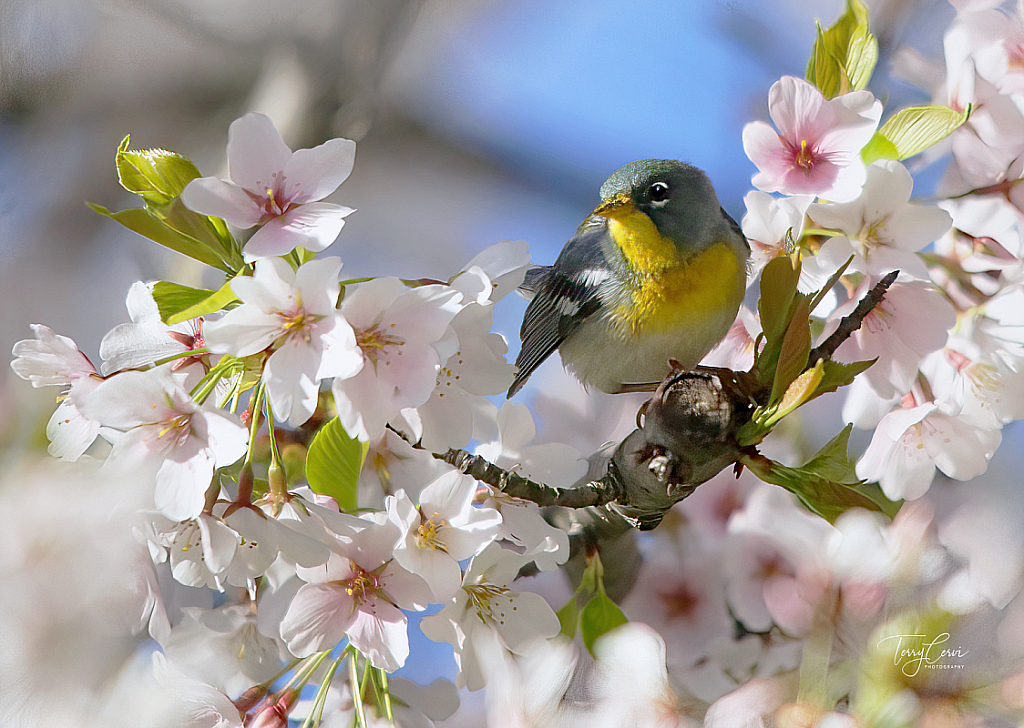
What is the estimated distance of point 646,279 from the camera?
0.36 metres

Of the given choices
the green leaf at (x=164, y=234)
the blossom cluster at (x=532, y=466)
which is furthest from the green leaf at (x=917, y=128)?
the green leaf at (x=164, y=234)

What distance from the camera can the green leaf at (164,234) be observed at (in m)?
0.29

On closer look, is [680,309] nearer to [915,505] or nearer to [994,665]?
[915,505]

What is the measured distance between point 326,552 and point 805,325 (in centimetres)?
24

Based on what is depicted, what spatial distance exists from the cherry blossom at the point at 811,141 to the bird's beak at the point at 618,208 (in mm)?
63

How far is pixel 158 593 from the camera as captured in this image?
369 millimetres

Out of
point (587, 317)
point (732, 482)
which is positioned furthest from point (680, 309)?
point (732, 482)

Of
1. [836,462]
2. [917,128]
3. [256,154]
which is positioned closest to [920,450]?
[836,462]

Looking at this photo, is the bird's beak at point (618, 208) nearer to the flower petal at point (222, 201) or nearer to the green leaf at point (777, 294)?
the green leaf at point (777, 294)

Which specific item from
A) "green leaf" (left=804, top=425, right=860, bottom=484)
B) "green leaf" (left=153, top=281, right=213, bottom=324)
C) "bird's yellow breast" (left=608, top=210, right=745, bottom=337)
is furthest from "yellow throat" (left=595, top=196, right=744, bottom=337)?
"green leaf" (left=153, top=281, right=213, bottom=324)

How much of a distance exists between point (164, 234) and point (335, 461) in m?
0.12

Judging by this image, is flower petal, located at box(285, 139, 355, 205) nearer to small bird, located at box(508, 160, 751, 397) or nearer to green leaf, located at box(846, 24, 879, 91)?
small bird, located at box(508, 160, 751, 397)

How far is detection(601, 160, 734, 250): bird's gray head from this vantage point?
0.36 meters
